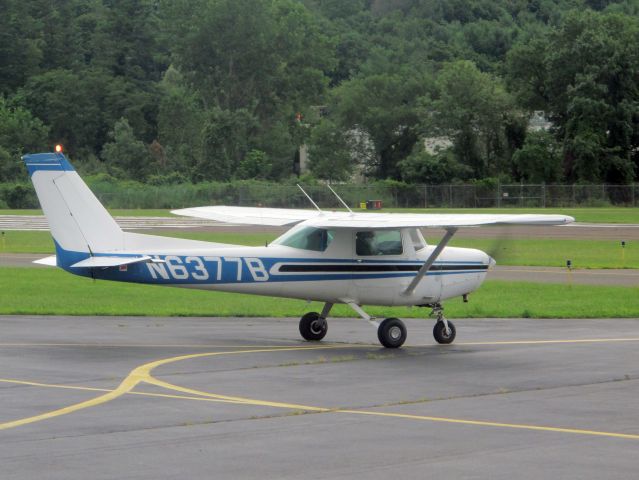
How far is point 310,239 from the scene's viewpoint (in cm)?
1930

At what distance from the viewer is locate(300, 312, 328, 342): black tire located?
65.8ft

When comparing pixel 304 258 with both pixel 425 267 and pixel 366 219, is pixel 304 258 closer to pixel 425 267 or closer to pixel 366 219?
pixel 366 219

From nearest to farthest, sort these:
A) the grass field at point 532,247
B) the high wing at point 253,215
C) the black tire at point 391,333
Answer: the black tire at point 391,333 < the high wing at point 253,215 < the grass field at point 532,247

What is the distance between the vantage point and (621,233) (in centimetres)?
5709

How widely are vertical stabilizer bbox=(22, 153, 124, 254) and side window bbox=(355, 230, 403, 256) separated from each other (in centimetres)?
388

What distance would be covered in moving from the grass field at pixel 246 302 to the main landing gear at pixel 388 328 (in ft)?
16.1

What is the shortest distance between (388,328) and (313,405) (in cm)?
550

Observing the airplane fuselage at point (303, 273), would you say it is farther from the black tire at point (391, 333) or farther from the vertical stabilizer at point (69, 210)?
the black tire at point (391, 333)

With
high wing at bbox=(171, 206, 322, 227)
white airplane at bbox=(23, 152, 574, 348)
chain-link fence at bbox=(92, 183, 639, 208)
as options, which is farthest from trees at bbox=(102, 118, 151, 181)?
white airplane at bbox=(23, 152, 574, 348)

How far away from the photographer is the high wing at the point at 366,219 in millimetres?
17375

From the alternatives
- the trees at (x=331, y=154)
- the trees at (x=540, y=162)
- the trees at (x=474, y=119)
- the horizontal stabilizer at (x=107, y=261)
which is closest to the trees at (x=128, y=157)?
the trees at (x=331, y=154)

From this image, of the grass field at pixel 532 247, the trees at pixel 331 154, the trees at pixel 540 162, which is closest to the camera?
the grass field at pixel 532 247

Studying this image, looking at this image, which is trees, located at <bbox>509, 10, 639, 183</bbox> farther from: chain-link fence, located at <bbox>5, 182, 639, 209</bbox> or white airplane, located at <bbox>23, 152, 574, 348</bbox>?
white airplane, located at <bbox>23, 152, 574, 348</bbox>

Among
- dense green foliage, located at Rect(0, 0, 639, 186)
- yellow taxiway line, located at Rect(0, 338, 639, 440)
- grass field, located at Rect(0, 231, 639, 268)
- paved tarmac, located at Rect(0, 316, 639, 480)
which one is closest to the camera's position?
paved tarmac, located at Rect(0, 316, 639, 480)
